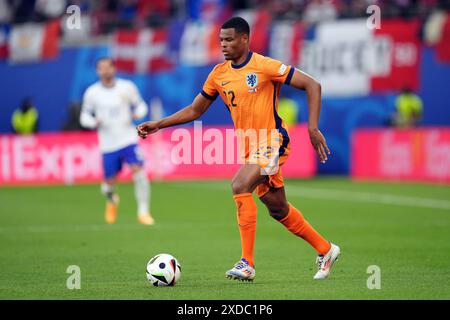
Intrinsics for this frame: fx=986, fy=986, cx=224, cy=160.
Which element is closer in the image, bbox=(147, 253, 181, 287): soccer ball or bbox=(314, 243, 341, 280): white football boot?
bbox=(147, 253, 181, 287): soccer ball

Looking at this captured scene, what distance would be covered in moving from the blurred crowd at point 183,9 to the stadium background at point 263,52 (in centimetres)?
5

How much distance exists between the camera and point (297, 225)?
383 inches

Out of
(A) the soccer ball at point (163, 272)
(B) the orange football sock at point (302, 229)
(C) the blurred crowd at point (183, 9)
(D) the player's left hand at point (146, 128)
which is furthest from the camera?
(C) the blurred crowd at point (183, 9)

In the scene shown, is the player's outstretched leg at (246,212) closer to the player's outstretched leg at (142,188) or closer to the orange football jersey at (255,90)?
the orange football jersey at (255,90)

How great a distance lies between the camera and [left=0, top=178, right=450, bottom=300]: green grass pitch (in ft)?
29.2

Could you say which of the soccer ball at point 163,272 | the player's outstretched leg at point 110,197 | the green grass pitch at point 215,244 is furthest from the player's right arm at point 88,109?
the soccer ball at point 163,272

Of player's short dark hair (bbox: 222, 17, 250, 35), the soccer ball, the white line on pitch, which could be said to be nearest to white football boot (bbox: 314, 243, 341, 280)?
the soccer ball

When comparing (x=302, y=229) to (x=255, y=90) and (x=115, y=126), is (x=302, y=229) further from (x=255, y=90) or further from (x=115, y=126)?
(x=115, y=126)

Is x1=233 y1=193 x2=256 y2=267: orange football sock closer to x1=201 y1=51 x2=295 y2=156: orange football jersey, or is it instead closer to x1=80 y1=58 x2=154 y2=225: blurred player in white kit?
x1=201 y1=51 x2=295 y2=156: orange football jersey

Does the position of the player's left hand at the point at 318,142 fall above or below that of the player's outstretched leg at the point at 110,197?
above

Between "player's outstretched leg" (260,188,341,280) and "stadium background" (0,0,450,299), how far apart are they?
22.4 feet

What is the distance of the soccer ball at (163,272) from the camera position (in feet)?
30.0

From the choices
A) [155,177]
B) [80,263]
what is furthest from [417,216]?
[155,177]

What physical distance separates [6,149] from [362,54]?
10.3 metres
